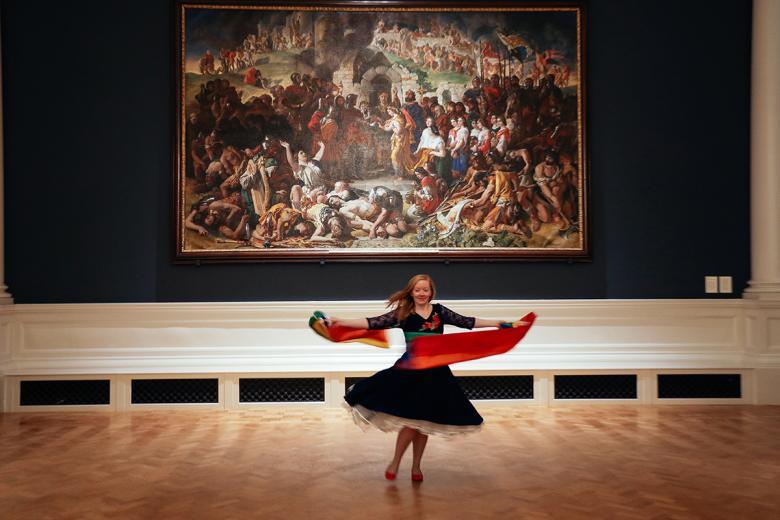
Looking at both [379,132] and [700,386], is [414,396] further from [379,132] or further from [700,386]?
[700,386]

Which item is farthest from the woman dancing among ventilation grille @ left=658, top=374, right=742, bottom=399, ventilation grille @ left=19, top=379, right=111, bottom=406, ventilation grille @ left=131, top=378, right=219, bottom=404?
ventilation grille @ left=19, top=379, right=111, bottom=406

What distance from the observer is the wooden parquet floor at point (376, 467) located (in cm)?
470

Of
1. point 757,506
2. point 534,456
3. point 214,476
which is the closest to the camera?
point 757,506

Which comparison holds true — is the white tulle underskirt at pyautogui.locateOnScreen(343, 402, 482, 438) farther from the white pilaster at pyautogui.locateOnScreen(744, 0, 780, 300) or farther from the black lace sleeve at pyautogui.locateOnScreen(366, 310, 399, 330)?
the white pilaster at pyautogui.locateOnScreen(744, 0, 780, 300)

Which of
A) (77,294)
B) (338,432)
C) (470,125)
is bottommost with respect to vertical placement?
(338,432)

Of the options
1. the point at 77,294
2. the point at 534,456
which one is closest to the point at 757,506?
the point at 534,456

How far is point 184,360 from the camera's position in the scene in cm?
865

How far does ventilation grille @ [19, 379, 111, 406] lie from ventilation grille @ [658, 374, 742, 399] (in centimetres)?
613

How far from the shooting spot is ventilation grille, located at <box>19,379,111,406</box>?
8578 mm

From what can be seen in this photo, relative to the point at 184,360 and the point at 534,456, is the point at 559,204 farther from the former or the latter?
the point at 184,360

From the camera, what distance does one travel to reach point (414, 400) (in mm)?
5293

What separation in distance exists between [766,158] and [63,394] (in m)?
8.19

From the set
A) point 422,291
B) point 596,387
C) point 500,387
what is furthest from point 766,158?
point 422,291

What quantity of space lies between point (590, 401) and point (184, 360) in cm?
449
